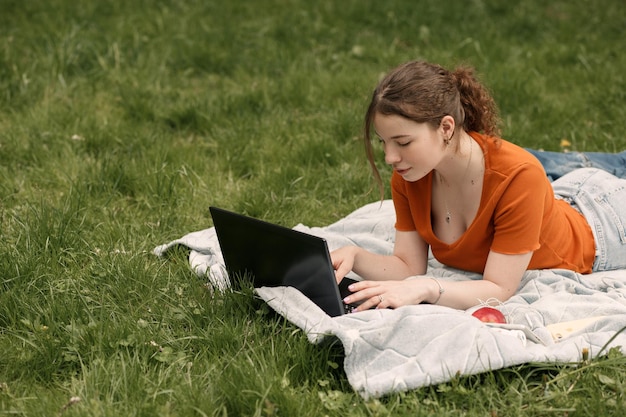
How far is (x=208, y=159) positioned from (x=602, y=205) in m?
2.08

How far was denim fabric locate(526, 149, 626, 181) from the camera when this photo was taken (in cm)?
380

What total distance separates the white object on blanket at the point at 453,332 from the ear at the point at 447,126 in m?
0.60

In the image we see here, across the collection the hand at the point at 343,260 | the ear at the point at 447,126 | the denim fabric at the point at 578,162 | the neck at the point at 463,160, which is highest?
the ear at the point at 447,126

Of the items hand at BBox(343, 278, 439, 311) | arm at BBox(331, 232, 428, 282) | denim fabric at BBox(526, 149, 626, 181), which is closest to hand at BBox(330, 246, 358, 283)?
arm at BBox(331, 232, 428, 282)

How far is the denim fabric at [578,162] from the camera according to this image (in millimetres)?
3799

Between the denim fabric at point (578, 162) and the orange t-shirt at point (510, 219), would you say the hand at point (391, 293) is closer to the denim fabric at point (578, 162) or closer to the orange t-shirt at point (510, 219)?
the orange t-shirt at point (510, 219)

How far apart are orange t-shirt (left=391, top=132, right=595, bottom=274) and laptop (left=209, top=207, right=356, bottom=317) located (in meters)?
0.43

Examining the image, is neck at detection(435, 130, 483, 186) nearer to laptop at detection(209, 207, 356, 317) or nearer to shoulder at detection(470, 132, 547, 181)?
shoulder at detection(470, 132, 547, 181)

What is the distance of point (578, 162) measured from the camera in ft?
12.7

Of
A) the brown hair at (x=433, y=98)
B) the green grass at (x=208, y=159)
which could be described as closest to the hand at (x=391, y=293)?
the green grass at (x=208, y=159)

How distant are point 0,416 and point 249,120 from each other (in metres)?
2.75

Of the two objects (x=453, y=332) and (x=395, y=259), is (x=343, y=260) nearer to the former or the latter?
(x=395, y=259)

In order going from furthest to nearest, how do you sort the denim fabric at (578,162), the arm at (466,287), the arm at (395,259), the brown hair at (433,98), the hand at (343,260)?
the denim fabric at (578,162) < the arm at (395,259) < the hand at (343,260) < the arm at (466,287) < the brown hair at (433,98)

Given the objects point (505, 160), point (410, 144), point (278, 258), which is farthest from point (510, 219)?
point (278, 258)
